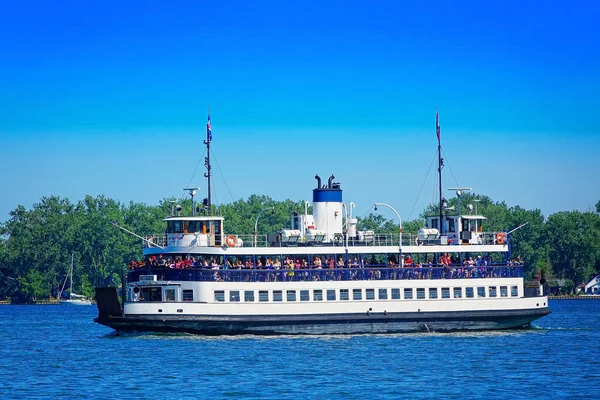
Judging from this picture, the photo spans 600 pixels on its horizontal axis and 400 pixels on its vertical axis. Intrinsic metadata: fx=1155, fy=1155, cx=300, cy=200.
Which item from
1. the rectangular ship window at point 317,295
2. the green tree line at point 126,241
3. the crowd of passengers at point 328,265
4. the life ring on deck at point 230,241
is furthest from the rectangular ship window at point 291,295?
the green tree line at point 126,241

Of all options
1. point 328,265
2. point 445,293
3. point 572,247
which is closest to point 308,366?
point 328,265

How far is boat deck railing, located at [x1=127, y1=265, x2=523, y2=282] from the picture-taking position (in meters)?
66.3

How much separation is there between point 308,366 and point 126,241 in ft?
363

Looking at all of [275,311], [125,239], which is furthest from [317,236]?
[125,239]

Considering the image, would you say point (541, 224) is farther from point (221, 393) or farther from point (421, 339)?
point (221, 393)

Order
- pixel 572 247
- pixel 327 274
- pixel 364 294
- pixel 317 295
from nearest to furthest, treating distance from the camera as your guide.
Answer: pixel 317 295 < pixel 327 274 < pixel 364 294 < pixel 572 247

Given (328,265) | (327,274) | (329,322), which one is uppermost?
(328,265)

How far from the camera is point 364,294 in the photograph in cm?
6862

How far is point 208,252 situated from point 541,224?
10183 cm

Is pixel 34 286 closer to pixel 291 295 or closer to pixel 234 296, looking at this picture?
pixel 234 296

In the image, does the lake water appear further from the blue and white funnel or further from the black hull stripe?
the blue and white funnel

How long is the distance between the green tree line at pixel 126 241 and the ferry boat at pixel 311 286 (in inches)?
3266

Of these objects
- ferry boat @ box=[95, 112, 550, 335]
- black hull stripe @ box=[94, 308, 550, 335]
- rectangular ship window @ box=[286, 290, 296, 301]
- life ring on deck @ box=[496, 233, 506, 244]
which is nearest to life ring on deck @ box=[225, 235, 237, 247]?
ferry boat @ box=[95, 112, 550, 335]

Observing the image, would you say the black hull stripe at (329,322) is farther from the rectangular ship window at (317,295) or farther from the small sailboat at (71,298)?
the small sailboat at (71,298)
